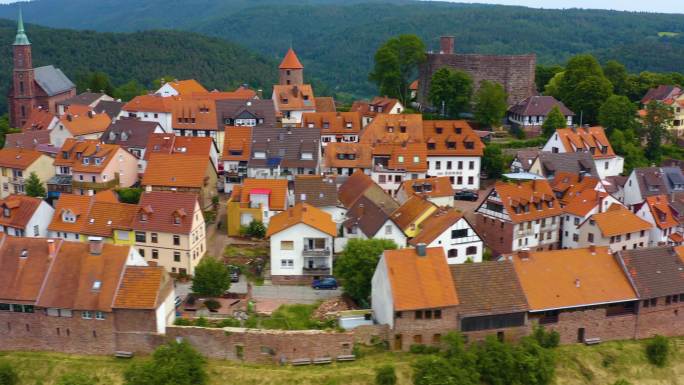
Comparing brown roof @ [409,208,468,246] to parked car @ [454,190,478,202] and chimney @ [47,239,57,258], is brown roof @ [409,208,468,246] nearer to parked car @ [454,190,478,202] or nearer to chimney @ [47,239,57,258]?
parked car @ [454,190,478,202]

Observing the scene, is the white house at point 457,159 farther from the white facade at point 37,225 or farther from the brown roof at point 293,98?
the white facade at point 37,225

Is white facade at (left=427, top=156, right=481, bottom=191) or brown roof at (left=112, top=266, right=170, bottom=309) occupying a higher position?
white facade at (left=427, top=156, right=481, bottom=191)

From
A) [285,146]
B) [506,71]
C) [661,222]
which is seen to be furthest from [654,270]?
[506,71]

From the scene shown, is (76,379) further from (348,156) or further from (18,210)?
(348,156)

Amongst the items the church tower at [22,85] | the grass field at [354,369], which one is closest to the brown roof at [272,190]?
the grass field at [354,369]

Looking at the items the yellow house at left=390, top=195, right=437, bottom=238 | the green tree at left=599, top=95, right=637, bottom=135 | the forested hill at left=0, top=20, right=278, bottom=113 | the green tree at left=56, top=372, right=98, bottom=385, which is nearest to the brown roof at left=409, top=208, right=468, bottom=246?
the yellow house at left=390, top=195, right=437, bottom=238

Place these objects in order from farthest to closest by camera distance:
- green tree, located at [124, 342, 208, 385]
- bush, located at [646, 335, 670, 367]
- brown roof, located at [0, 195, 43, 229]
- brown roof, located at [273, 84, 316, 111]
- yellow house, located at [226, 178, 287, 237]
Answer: brown roof, located at [273, 84, 316, 111]
yellow house, located at [226, 178, 287, 237]
brown roof, located at [0, 195, 43, 229]
bush, located at [646, 335, 670, 367]
green tree, located at [124, 342, 208, 385]
